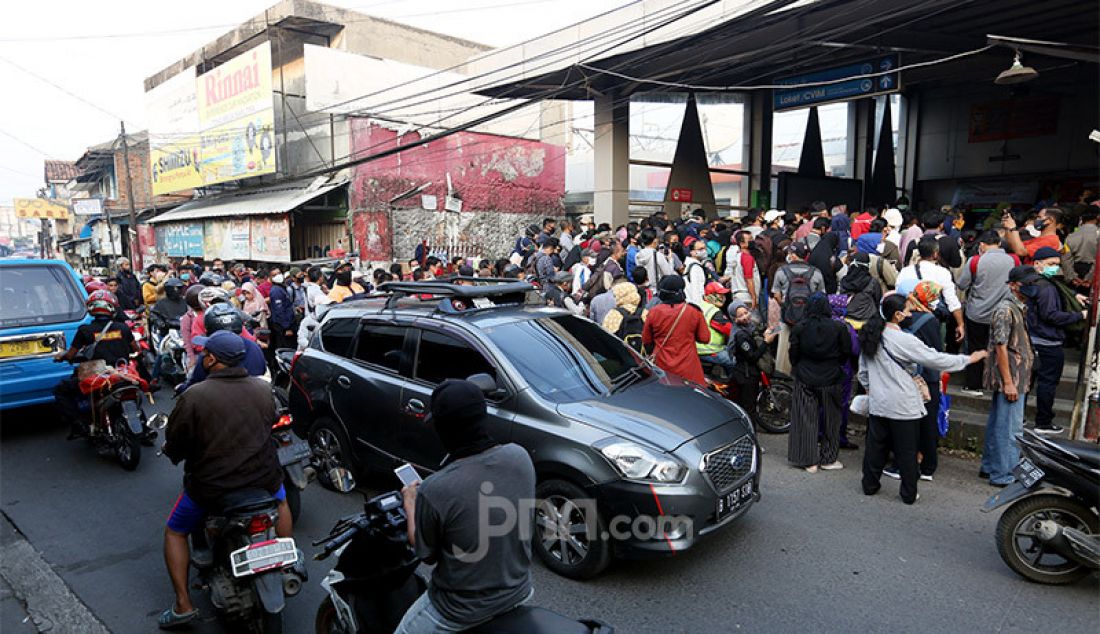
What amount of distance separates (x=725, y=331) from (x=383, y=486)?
4.09 metres

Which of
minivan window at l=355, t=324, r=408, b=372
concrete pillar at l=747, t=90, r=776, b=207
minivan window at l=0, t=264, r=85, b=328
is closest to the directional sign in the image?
concrete pillar at l=747, t=90, r=776, b=207

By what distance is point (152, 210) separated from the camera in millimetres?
29875

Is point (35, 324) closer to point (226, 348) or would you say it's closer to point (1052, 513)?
point (226, 348)

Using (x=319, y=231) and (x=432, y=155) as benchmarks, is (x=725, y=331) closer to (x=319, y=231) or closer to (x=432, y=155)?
(x=432, y=155)

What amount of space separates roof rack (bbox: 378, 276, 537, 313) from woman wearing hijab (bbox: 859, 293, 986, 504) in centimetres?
290

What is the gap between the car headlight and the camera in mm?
3992

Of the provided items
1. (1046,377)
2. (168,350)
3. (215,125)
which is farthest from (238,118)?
(1046,377)

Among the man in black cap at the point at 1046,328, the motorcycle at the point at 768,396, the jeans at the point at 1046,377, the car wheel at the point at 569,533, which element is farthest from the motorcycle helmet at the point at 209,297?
the jeans at the point at 1046,377

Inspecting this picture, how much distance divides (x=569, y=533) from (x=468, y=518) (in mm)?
2061

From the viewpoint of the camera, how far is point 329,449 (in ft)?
19.4

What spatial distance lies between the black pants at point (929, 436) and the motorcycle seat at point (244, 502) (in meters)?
4.99

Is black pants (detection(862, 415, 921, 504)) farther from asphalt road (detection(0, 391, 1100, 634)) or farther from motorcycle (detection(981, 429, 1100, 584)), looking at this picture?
motorcycle (detection(981, 429, 1100, 584))

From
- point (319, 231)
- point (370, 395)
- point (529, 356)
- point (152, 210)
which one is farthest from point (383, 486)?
point (152, 210)

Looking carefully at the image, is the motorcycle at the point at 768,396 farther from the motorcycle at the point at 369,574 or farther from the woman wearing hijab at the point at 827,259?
the motorcycle at the point at 369,574
